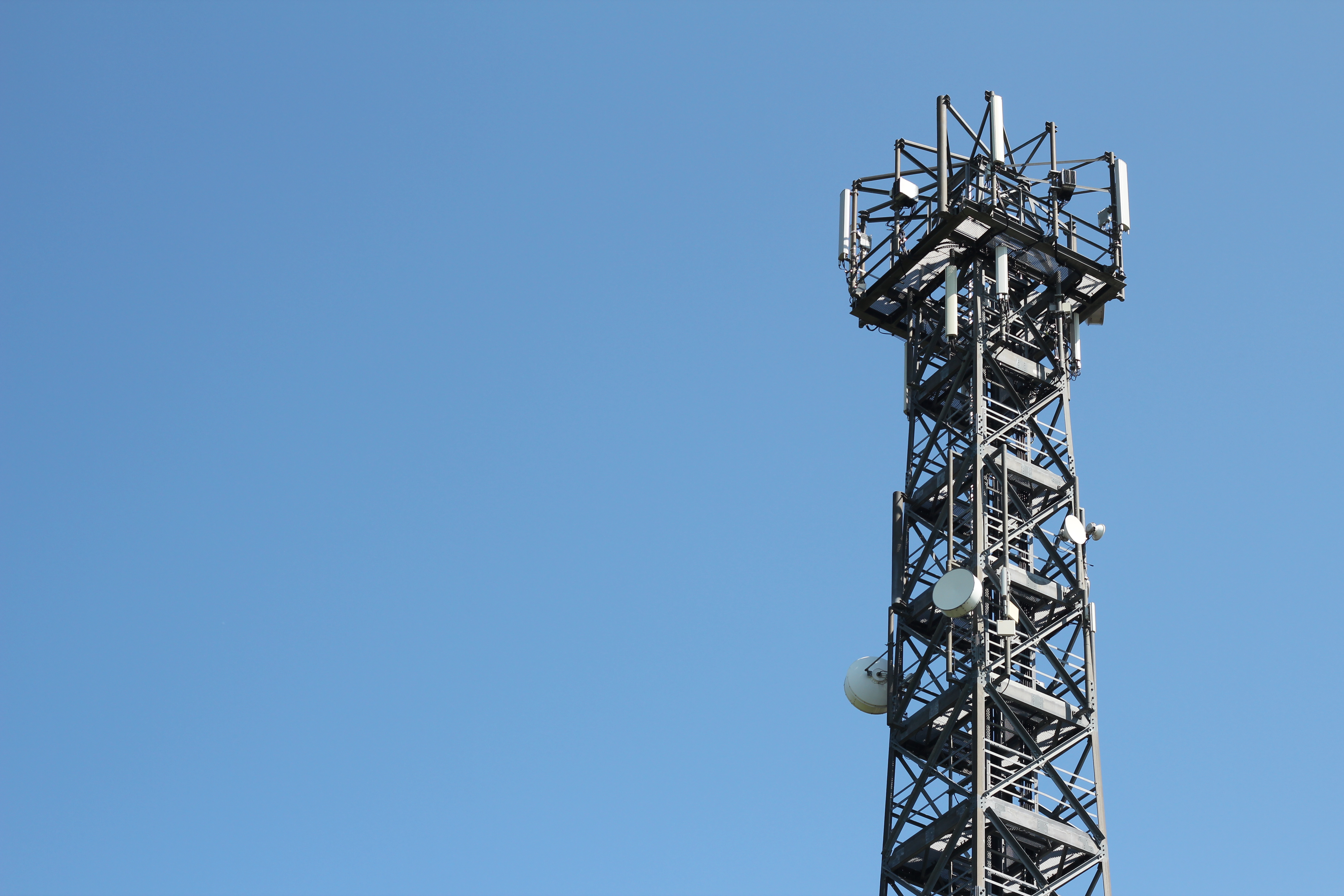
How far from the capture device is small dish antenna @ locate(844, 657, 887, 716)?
5569 centimetres

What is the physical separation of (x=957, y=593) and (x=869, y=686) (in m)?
4.43

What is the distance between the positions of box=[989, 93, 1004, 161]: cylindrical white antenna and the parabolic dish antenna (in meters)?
11.7

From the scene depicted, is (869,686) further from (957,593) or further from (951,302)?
(951,302)

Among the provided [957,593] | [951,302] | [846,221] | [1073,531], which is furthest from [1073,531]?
[846,221]

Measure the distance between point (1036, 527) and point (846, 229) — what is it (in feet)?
37.5

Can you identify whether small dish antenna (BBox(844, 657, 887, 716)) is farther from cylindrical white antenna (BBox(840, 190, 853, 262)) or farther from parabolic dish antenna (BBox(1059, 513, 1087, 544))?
cylindrical white antenna (BBox(840, 190, 853, 262))

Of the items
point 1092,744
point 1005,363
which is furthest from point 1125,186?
point 1092,744

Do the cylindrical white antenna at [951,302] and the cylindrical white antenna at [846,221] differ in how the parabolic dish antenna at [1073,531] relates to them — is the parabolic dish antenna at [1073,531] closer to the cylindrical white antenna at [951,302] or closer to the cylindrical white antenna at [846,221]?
the cylindrical white antenna at [951,302]

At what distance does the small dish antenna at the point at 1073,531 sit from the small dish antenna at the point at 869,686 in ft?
20.1

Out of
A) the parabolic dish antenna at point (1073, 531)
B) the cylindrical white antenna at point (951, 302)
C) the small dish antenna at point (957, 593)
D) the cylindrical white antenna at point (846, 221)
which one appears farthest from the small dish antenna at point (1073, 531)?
the cylindrical white antenna at point (846, 221)

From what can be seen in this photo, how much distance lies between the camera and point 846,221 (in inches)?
2441

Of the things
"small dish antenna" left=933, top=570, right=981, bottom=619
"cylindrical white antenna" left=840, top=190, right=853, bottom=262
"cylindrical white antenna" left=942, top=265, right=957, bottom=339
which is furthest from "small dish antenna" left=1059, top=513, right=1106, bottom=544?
"cylindrical white antenna" left=840, top=190, right=853, bottom=262

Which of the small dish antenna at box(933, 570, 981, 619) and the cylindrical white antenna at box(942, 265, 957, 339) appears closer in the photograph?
the small dish antenna at box(933, 570, 981, 619)

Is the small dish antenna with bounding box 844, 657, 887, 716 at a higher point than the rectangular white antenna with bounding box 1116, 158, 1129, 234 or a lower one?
lower
